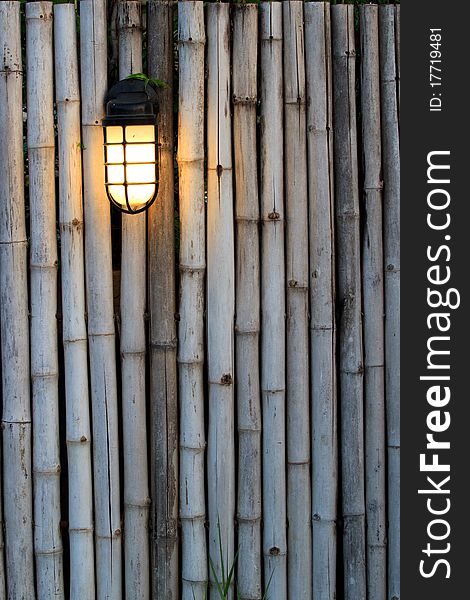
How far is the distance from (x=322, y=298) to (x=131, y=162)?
993mm

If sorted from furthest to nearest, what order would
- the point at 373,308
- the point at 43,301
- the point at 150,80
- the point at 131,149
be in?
the point at 373,308
the point at 43,301
the point at 150,80
the point at 131,149

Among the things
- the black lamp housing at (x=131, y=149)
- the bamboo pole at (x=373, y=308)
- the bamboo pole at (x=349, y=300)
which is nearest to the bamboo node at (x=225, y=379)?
the bamboo pole at (x=349, y=300)

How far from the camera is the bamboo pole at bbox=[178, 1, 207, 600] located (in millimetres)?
3865

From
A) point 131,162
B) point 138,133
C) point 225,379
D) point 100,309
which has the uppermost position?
point 138,133

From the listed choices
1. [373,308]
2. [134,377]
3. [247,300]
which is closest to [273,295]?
[247,300]

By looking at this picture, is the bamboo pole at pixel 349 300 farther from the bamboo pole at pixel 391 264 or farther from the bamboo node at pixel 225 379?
the bamboo node at pixel 225 379

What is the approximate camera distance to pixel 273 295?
396 cm

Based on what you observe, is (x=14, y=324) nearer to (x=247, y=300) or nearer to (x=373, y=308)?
(x=247, y=300)

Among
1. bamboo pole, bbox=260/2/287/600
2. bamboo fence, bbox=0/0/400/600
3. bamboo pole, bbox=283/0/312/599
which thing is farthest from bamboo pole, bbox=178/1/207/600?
bamboo pole, bbox=283/0/312/599

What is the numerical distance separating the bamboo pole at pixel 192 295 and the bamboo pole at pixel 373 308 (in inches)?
27.6

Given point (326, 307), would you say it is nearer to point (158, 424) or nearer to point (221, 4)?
point (158, 424)

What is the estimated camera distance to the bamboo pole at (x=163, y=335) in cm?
387

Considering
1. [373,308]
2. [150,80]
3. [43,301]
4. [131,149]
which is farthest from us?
[373,308]

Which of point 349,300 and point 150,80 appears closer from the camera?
point 150,80
